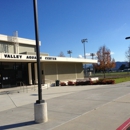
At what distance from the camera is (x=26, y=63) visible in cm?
2500

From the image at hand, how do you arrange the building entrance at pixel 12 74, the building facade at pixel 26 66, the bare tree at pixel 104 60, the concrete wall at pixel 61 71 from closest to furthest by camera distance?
the building facade at pixel 26 66 → the building entrance at pixel 12 74 → the concrete wall at pixel 61 71 → the bare tree at pixel 104 60

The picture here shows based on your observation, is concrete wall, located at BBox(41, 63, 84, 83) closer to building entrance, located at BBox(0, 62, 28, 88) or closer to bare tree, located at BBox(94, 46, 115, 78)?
building entrance, located at BBox(0, 62, 28, 88)

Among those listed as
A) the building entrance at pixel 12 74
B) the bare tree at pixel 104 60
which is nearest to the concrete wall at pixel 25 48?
the building entrance at pixel 12 74

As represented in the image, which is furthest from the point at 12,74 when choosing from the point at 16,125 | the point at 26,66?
the point at 16,125

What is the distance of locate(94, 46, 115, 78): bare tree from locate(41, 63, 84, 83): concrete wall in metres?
9.18

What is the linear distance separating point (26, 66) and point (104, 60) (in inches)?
852

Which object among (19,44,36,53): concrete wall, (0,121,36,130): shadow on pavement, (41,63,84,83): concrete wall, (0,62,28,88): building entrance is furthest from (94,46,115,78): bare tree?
(0,121,36,130): shadow on pavement

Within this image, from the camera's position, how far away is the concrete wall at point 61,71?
26.6 metres

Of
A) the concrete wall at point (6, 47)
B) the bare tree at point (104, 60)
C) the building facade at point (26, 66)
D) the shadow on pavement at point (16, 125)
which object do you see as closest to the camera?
the shadow on pavement at point (16, 125)

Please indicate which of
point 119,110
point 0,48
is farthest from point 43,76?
point 119,110

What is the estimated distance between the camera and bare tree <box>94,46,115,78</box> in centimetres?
4150

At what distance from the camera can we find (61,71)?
29172mm

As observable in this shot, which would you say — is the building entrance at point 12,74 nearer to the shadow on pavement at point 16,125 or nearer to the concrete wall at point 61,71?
the concrete wall at point 61,71

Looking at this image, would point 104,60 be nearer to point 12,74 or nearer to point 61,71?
point 61,71
